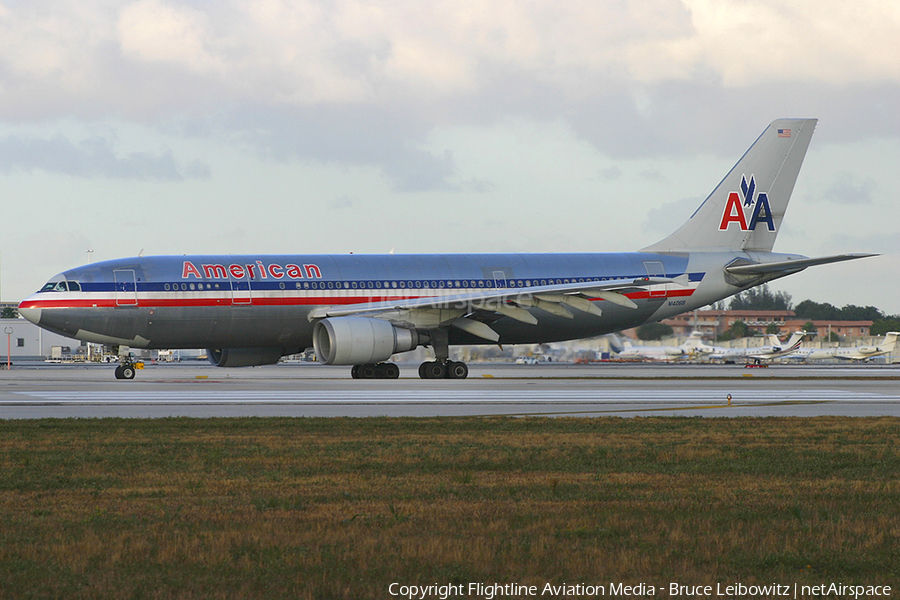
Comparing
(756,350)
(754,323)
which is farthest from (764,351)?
(754,323)

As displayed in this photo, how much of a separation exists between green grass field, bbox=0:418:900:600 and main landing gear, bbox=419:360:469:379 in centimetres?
2019

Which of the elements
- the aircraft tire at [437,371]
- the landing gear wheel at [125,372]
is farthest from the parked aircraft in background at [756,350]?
the landing gear wheel at [125,372]

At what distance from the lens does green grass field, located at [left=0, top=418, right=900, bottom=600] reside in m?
6.61

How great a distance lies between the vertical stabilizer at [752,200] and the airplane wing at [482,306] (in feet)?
17.9

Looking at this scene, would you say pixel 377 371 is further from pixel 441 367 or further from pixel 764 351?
pixel 764 351

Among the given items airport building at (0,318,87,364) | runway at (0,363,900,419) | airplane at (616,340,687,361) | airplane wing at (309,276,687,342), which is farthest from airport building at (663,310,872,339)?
airport building at (0,318,87,364)

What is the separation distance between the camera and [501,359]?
217ft

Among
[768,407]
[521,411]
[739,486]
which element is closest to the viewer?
[739,486]

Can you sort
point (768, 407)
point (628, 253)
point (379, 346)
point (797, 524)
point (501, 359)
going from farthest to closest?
point (501, 359) < point (628, 253) < point (379, 346) < point (768, 407) < point (797, 524)

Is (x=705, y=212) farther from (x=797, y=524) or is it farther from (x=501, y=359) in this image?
(x=797, y=524)

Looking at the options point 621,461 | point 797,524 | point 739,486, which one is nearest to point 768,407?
point 621,461

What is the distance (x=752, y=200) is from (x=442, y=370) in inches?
577

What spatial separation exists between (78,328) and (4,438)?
19475 mm

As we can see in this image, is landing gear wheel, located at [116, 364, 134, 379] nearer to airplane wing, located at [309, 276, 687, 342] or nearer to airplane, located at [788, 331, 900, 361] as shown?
airplane wing, located at [309, 276, 687, 342]
